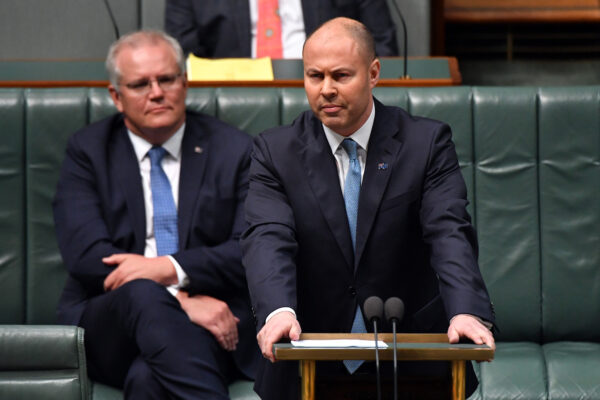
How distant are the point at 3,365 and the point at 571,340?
1489mm

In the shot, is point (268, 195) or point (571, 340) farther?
point (571, 340)

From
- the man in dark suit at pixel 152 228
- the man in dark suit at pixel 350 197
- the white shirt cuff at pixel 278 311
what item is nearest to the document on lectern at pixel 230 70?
the man in dark suit at pixel 152 228

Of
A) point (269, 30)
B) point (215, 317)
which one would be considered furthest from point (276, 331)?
point (269, 30)

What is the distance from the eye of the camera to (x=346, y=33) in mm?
2006

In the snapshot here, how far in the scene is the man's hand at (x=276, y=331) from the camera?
164 centimetres

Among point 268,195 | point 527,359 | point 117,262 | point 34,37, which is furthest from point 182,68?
point 34,37

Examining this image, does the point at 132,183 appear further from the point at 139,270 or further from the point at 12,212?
the point at 12,212

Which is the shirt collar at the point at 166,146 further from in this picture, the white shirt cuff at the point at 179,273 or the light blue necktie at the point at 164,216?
the white shirt cuff at the point at 179,273

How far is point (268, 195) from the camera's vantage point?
79.9 inches

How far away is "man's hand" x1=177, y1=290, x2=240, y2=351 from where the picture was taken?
241cm

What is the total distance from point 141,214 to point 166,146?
20 centimetres

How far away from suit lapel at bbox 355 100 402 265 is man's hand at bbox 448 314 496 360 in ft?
1.21

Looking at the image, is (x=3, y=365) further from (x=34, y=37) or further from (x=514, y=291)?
(x=34, y=37)

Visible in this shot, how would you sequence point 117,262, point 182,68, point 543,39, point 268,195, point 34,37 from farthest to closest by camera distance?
point 543,39 < point 34,37 < point 182,68 < point 117,262 < point 268,195
